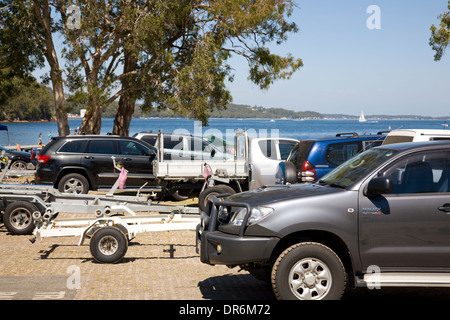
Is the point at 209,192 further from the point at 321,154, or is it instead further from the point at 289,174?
the point at 289,174

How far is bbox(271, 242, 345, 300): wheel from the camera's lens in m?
6.23

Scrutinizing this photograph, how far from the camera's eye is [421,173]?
664 cm

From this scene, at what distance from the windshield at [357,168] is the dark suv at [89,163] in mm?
9980

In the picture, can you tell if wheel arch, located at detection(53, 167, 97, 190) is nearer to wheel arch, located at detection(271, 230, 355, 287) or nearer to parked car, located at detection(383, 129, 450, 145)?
parked car, located at detection(383, 129, 450, 145)

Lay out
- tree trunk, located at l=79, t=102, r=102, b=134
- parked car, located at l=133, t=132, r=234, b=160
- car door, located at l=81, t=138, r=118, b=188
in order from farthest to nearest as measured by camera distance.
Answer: tree trunk, located at l=79, t=102, r=102, b=134 → parked car, located at l=133, t=132, r=234, b=160 → car door, located at l=81, t=138, r=118, b=188

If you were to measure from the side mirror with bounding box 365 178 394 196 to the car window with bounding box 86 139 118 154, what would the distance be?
472 inches

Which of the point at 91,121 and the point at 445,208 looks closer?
the point at 445,208

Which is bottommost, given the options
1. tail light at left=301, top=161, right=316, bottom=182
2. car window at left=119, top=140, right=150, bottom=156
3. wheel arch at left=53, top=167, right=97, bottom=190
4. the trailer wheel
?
the trailer wheel

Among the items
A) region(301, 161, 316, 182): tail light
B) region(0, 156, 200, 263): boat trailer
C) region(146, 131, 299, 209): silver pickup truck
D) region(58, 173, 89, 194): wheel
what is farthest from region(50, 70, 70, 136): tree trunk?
region(301, 161, 316, 182): tail light

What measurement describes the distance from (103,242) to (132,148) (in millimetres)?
8607

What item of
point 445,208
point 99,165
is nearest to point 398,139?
point 445,208

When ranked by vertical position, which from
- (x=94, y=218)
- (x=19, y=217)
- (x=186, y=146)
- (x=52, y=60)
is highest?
(x=52, y=60)

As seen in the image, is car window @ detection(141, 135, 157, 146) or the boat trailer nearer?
the boat trailer

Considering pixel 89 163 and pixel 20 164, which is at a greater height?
pixel 89 163
